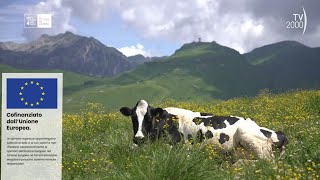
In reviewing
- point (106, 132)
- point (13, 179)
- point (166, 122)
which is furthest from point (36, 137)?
point (106, 132)

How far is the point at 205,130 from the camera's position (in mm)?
11188

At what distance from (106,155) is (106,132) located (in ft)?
11.0

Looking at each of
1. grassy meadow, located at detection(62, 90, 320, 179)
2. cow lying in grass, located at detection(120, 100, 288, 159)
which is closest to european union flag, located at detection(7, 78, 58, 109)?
grassy meadow, located at detection(62, 90, 320, 179)

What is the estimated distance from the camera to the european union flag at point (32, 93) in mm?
8234

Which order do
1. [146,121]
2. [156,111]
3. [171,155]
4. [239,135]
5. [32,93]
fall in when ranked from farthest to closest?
[156,111] → [146,121] → [239,135] → [32,93] → [171,155]

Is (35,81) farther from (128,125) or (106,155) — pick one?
(128,125)

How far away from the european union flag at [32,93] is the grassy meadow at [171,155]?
1617mm

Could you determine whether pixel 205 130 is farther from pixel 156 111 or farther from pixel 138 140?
pixel 138 140

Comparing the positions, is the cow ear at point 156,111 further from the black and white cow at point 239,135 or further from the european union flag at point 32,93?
the european union flag at point 32,93

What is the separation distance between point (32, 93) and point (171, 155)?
109 inches

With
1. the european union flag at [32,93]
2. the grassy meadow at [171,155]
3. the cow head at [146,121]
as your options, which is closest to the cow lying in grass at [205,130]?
the cow head at [146,121]

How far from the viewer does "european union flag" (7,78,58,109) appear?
8.23 metres

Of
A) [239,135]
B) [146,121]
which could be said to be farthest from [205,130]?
[146,121]

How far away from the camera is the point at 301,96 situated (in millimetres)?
18859
